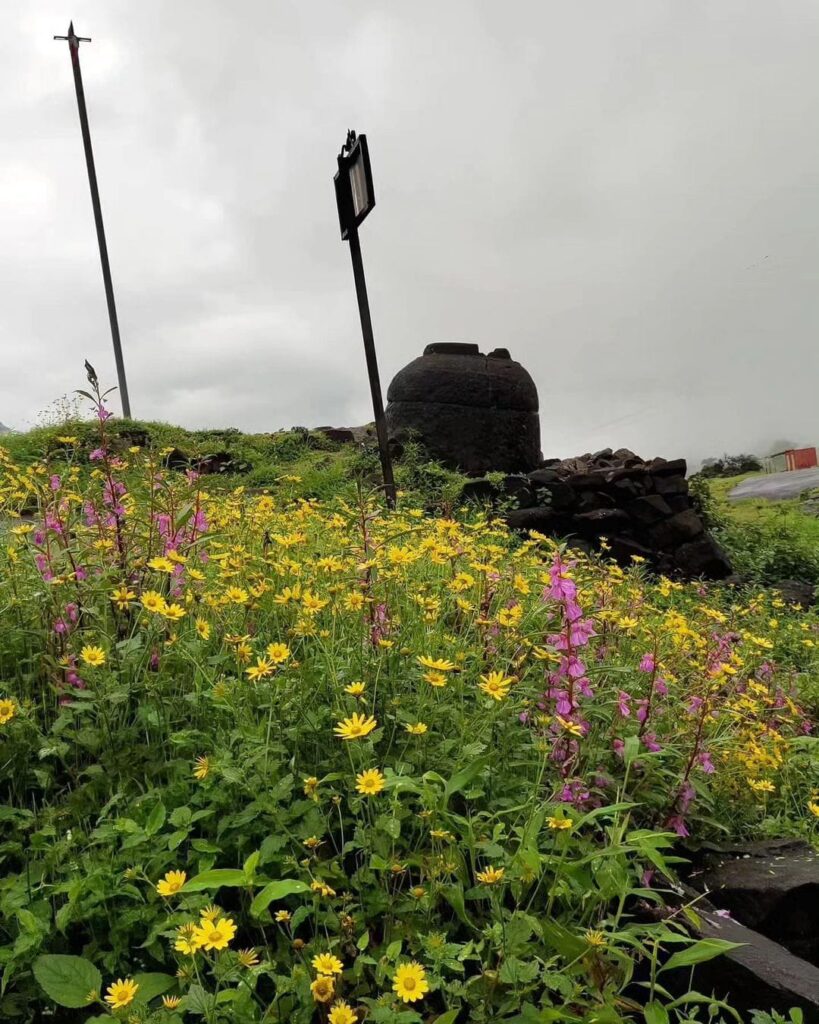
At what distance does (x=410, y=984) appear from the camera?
1.29m

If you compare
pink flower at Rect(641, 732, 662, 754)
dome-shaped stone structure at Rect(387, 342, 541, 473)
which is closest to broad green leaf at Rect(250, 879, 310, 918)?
pink flower at Rect(641, 732, 662, 754)

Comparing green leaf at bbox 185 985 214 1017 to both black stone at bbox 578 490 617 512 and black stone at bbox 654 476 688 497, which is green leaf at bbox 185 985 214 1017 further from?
black stone at bbox 654 476 688 497

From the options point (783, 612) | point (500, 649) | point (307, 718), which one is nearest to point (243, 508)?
point (500, 649)

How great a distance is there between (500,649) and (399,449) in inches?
328

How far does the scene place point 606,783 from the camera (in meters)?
2.01

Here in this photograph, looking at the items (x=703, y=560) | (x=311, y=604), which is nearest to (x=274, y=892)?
(x=311, y=604)

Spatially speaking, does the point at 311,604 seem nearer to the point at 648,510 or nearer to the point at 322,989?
the point at 322,989

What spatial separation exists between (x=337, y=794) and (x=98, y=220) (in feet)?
48.8

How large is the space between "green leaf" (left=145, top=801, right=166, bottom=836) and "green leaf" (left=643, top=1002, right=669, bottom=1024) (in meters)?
A: 0.97

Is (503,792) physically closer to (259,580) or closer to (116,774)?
(116,774)

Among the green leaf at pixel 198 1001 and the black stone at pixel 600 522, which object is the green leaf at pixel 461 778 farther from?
the black stone at pixel 600 522

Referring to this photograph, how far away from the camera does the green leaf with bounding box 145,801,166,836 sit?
1.60 metres

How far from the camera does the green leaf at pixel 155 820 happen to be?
160cm

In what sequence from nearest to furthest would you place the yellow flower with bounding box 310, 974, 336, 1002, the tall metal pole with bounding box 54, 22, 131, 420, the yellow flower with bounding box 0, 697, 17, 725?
the yellow flower with bounding box 310, 974, 336, 1002, the yellow flower with bounding box 0, 697, 17, 725, the tall metal pole with bounding box 54, 22, 131, 420
